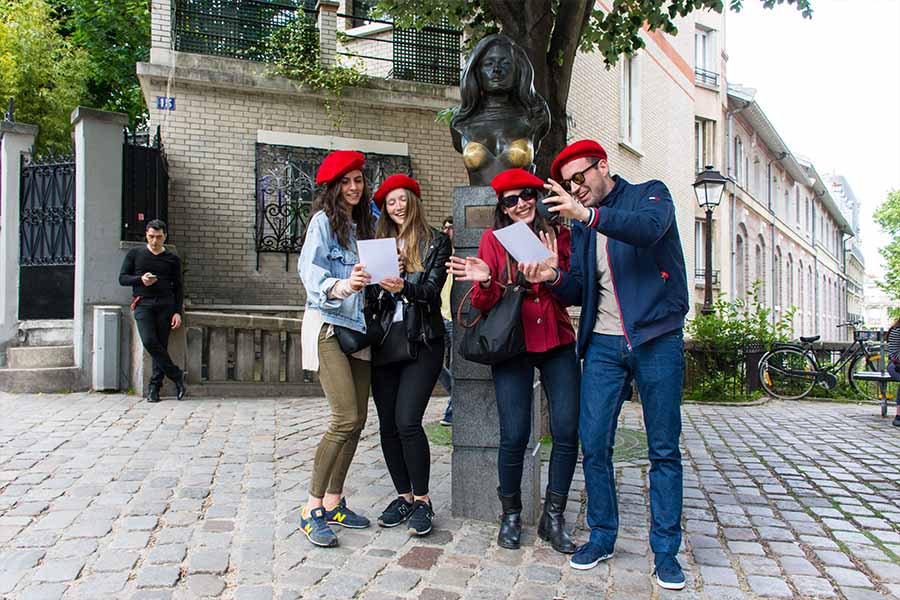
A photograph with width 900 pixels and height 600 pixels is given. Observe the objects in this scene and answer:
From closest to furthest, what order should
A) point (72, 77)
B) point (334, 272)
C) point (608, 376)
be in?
1. point (608, 376)
2. point (334, 272)
3. point (72, 77)

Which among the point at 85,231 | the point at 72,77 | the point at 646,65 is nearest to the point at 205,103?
the point at 85,231

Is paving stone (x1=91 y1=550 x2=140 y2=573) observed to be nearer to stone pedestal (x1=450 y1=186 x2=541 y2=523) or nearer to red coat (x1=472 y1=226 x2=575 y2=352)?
stone pedestal (x1=450 y1=186 x2=541 y2=523)

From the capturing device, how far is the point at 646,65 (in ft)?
66.1

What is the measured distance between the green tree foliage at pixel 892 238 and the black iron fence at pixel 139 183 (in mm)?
51319

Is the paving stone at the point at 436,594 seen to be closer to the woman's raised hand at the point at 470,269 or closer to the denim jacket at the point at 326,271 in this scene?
the denim jacket at the point at 326,271

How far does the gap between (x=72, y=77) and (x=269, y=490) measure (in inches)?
666

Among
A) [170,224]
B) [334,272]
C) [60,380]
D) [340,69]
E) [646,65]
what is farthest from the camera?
[646,65]

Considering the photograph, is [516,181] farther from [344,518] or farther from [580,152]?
[344,518]

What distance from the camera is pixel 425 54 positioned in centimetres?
1400

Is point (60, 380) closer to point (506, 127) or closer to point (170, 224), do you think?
point (170, 224)

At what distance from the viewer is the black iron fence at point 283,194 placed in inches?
495

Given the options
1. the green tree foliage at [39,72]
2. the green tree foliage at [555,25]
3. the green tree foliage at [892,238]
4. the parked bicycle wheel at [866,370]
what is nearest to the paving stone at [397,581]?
the green tree foliage at [555,25]

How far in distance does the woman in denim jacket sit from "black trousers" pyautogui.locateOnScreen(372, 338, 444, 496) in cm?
12

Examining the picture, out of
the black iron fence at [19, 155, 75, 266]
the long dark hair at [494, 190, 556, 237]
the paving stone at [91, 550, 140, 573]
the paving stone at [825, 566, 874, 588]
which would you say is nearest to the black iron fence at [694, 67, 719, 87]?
the black iron fence at [19, 155, 75, 266]
